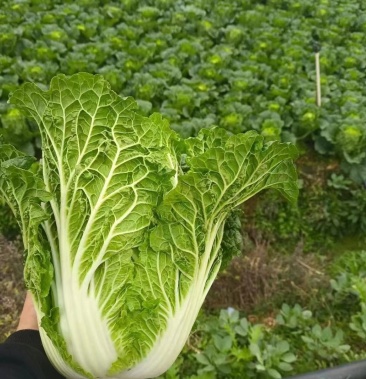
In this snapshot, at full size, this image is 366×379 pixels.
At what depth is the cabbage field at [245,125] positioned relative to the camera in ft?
10.1

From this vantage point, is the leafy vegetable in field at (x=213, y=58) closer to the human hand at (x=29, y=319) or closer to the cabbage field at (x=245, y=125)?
the cabbage field at (x=245, y=125)

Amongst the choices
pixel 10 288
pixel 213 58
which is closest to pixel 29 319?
pixel 10 288

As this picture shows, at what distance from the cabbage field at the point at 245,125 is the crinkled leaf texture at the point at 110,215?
0.06 feet

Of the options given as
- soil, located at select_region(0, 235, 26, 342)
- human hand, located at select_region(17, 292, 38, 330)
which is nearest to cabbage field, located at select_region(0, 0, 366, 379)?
soil, located at select_region(0, 235, 26, 342)

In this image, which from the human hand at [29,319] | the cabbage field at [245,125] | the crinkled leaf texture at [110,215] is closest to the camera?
the crinkled leaf texture at [110,215]

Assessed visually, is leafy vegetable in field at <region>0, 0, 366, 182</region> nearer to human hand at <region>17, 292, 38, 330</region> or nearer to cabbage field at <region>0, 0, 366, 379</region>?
cabbage field at <region>0, 0, 366, 379</region>

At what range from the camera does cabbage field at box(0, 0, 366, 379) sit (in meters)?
3.09

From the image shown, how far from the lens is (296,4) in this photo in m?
7.38

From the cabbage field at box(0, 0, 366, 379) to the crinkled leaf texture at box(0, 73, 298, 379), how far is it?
0.06 feet

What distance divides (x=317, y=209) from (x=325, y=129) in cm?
84

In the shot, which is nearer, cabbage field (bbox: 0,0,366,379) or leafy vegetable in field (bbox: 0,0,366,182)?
cabbage field (bbox: 0,0,366,379)

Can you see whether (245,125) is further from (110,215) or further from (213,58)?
(110,215)

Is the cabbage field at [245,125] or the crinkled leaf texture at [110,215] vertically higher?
the crinkled leaf texture at [110,215]

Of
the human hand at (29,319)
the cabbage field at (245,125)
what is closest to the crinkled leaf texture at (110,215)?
the cabbage field at (245,125)
